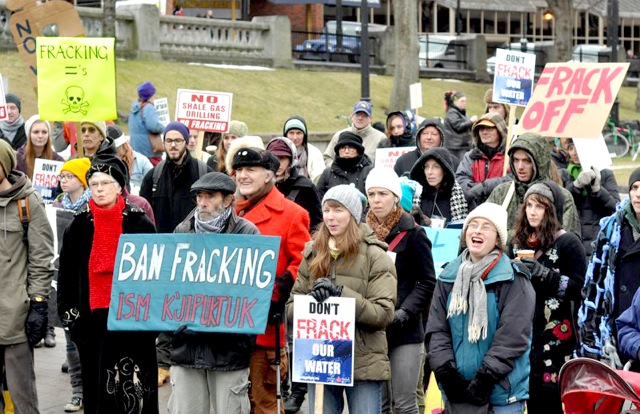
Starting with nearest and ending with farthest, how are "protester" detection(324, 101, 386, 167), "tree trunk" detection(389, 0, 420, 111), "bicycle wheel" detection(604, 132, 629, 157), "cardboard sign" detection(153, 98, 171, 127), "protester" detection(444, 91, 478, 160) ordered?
"protester" detection(324, 101, 386, 167)
"protester" detection(444, 91, 478, 160)
"cardboard sign" detection(153, 98, 171, 127)
"bicycle wheel" detection(604, 132, 629, 157)
"tree trunk" detection(389, 0, 420, 111)

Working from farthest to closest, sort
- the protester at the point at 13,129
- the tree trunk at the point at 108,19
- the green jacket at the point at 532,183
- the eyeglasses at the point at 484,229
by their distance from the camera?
1. the tree trunk at the point at 108,19
2. the protester at the point at 13,129
3. the green jacket at the point at 532,183
4. the eyeglasses at the point at 484,229

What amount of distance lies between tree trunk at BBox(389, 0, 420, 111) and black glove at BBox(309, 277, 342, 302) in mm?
26427

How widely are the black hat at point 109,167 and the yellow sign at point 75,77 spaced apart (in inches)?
124

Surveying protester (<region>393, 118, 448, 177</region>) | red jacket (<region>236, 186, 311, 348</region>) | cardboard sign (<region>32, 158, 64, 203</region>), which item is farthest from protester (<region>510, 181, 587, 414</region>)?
cardboard sign (<region>32, 158, 64, 203</region>)

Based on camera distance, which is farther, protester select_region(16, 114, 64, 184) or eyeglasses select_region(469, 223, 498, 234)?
protester select_region(16, 114, 64, 184)

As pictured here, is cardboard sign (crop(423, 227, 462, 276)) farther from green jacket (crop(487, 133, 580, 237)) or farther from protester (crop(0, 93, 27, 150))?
protester (crop(0, 93, 27, 150))

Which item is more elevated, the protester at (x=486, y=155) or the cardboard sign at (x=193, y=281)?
the protester at (x=486, y=155)

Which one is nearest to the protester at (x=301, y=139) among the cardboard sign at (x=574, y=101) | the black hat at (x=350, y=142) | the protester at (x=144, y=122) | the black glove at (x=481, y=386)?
the black hat at (x=350, y=142)

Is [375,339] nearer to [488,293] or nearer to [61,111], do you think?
[488,293]

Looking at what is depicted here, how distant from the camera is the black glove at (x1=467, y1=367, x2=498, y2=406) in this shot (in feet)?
20.3

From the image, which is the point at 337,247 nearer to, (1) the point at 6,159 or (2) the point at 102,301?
(2) the point at 102,301

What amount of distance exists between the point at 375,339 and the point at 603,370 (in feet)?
5.98

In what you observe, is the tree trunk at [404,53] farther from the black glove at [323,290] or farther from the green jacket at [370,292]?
the black glove at [323,290]

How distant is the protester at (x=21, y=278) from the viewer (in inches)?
305
